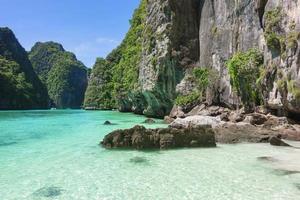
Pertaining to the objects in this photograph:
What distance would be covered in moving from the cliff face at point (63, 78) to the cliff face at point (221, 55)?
96259mm

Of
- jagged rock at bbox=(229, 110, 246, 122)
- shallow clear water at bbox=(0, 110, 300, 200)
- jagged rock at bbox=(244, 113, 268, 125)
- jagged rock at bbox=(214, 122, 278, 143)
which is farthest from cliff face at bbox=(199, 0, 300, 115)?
shallow clear water at bbox=(0, 110, 300, 200)

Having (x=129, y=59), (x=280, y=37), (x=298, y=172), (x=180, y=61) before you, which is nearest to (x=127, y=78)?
(x=129, y=59)

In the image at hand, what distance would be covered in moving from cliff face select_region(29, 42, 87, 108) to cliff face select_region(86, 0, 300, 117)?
3790 inches

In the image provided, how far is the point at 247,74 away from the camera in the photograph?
77.6 feet

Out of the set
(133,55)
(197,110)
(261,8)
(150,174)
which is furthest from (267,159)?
(133,55)

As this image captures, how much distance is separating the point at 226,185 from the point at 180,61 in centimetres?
2834

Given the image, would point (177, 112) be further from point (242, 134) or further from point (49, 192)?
point (49, 192)

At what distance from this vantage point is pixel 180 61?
36.9m

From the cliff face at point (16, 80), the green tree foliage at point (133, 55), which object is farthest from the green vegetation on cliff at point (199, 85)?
the cliff face at point (16, 80)

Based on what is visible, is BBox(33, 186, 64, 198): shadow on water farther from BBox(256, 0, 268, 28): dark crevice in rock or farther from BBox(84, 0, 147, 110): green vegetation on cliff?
BBox(84, 0, 147, 110): green vegetation on cliff

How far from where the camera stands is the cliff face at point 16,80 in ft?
290

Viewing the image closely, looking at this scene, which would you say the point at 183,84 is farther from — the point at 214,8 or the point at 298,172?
the point at 298,172

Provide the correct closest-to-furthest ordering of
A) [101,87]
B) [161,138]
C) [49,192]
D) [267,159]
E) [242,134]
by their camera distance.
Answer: [49,192]
[267,159]
[161,138]
[242,134]
[101,87]

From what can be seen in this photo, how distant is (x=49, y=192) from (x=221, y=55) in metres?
23.2
